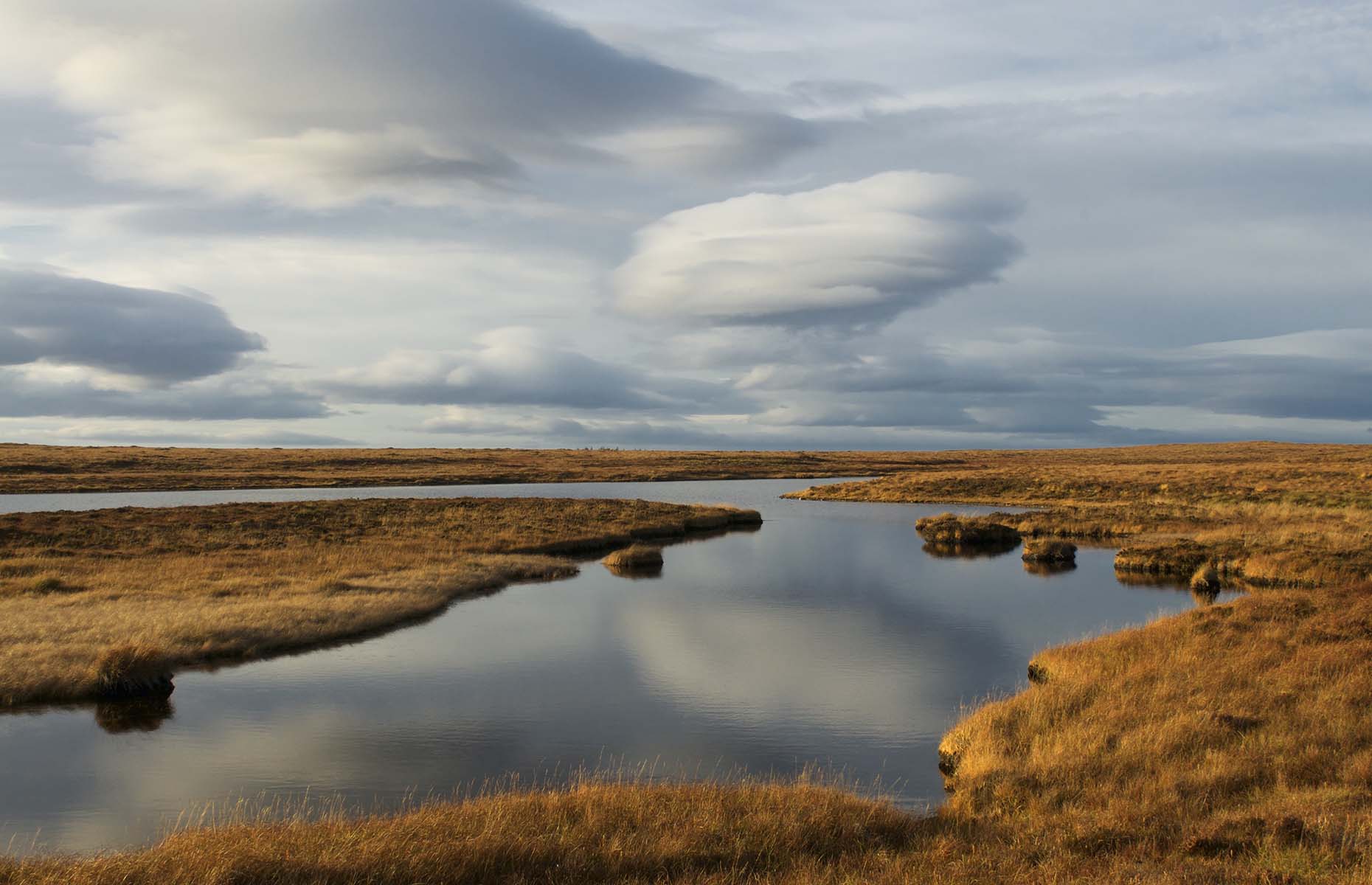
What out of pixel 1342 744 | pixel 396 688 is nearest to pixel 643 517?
pixel 396 688

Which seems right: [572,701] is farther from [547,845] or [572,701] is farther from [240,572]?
[240,572]

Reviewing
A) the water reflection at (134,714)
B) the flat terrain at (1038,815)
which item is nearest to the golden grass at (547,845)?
the flat terrain at (1038,815)

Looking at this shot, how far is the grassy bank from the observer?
25.6 meters

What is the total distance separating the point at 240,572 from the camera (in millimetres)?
39375

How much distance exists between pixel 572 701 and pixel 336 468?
137356mm

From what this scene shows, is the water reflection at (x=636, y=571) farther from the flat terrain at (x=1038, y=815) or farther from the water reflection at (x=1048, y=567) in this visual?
the flat terrain at (x=1038, y=815)

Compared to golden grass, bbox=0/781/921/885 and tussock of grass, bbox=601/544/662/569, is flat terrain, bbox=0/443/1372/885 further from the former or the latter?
tussock of grass, bbox=601/544/662/569

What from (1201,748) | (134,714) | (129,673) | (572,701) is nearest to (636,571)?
(572,701)

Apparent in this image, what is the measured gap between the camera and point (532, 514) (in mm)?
65562

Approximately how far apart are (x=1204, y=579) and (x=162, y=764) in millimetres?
39047

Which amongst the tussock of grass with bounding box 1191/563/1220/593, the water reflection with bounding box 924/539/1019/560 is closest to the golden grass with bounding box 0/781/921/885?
the tussock of grass with bounding box 1191/563/1220/593

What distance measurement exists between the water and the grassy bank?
1.37 meters

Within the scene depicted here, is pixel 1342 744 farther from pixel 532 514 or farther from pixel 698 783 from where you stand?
pixel 532 514

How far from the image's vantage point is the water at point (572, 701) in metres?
17.8
